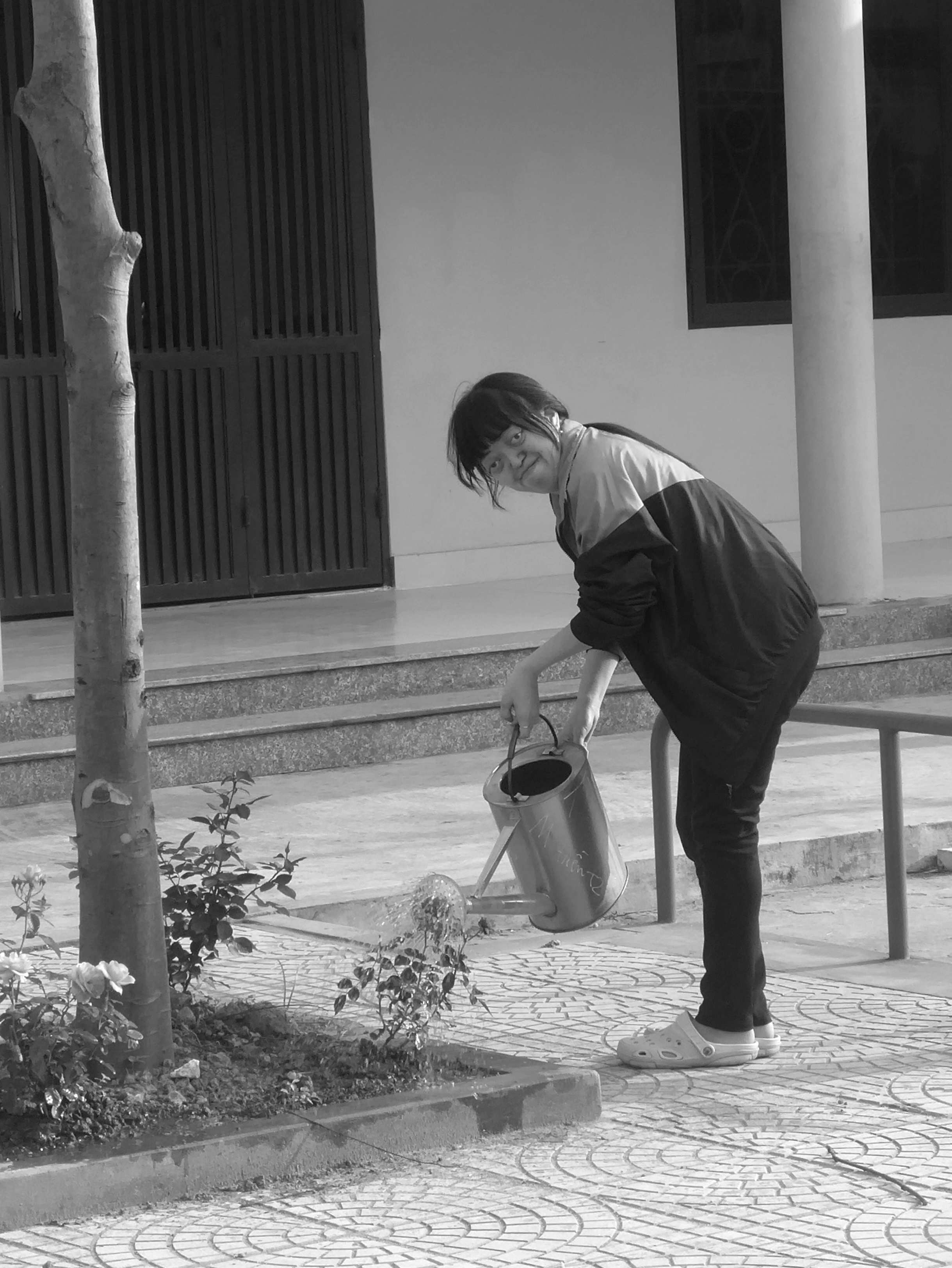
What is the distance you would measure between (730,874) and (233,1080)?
1157 millimetres

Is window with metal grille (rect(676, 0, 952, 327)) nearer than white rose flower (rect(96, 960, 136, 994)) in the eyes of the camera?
No

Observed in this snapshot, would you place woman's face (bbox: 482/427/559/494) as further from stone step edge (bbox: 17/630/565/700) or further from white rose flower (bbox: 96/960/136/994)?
stone step edge (bbox: 17/630/565/700)

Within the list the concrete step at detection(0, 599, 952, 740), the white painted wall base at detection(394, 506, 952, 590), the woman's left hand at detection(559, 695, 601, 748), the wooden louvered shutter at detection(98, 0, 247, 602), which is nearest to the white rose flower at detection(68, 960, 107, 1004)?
the woman's left hand at detection(559, 695, 601, 748)

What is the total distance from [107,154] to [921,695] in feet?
16.7

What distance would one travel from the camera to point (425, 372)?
13.0 meters

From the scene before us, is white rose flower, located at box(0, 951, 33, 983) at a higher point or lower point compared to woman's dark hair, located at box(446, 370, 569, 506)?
lower

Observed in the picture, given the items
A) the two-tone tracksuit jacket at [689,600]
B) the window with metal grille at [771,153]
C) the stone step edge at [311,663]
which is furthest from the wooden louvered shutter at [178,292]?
the two-tone tracksuit jacket at [689,600]

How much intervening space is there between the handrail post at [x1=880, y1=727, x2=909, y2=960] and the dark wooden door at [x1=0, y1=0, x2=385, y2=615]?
653 centimetres

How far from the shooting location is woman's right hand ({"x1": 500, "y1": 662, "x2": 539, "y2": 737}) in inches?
185

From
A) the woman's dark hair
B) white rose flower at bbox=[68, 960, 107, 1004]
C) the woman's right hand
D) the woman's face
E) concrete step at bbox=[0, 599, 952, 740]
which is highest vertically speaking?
the woman's dark hair

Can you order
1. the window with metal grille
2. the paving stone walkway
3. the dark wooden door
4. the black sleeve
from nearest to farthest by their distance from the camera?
the paving stone walkway, the black sleeve, the dark wooden door, the window with metal grille

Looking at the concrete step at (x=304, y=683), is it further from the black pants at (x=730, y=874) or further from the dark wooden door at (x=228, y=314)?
the black pants at (x=730, y=874)

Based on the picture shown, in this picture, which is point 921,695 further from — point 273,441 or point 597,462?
point 597,462

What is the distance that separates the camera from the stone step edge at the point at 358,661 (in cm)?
920
